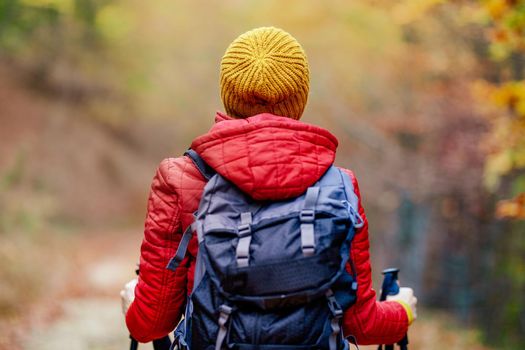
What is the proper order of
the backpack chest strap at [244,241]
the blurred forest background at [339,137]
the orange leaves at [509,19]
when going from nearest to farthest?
the backpack chest strap at [244,241] → the orange leaves at [509,19] → the blurred forest background at [339,137]

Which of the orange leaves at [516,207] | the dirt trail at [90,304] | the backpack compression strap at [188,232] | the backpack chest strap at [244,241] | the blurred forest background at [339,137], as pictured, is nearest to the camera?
the backpack chest strap at [244,241]

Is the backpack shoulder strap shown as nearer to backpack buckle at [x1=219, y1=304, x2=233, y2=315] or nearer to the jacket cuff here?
backpack buckle at [x1=219, y1=304, x2=233, y2=315]

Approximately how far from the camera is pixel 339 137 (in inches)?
621

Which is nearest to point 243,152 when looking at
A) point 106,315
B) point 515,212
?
point 515,212

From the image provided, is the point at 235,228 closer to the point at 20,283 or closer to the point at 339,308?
the point at 339,308

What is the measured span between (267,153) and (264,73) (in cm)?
27

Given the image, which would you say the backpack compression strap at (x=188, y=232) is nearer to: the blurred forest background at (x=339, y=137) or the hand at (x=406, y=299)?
the hand at (x=406, y=299)

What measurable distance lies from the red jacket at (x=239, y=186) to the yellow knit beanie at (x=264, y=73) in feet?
0.30

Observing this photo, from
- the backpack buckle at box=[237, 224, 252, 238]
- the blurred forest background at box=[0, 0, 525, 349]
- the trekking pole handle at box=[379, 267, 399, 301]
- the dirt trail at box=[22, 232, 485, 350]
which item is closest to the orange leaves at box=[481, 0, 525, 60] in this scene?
the blurred forest background at box=[0, 0, 525, 349]

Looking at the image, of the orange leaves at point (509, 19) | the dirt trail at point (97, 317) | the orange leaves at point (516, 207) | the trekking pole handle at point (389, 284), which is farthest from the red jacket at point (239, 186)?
the dirt trail at point (97, 317)

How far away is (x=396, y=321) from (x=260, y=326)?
0.51 m

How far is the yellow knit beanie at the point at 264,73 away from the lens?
192 centimetres

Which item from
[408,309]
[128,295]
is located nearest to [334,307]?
[408,309]

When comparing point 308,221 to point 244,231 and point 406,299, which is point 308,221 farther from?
point 406,299
